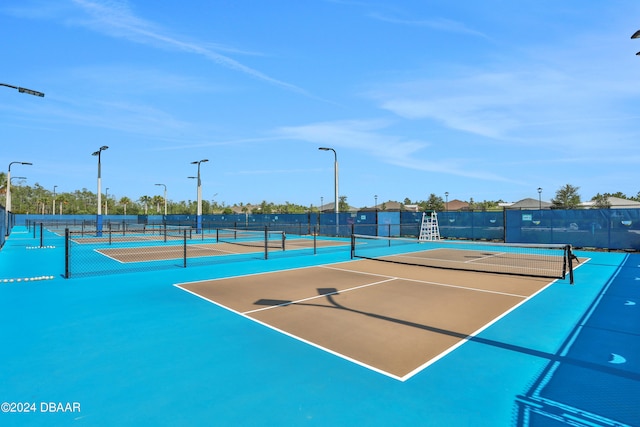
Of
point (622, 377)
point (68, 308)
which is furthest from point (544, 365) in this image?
point (68, 308)

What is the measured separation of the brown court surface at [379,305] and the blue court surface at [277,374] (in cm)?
37

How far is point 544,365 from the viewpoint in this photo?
5043mm

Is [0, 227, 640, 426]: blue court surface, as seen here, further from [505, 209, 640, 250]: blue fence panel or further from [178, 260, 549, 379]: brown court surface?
[505, 209, 640, 250]: blue fence panel

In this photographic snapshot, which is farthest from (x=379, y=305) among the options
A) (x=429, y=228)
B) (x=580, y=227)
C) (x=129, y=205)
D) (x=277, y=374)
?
(x=129, y=205)

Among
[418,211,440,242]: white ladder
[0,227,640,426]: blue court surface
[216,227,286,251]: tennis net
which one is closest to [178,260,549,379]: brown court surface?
[0,227,640,426]: blue court surface

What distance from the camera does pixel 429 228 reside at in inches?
1125

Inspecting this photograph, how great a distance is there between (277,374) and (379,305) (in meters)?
4.01

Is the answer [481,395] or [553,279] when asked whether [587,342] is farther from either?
[553,279]

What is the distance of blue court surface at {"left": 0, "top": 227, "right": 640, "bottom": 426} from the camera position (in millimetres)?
3848

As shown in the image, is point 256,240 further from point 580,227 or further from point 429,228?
point 580,227

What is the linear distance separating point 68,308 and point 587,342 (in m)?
10.5

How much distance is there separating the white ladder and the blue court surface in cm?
2011

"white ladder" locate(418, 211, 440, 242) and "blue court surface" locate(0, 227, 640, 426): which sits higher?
"white ladder" locate(418, 211, 440, 242)

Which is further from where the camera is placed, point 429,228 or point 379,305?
point 429,228
